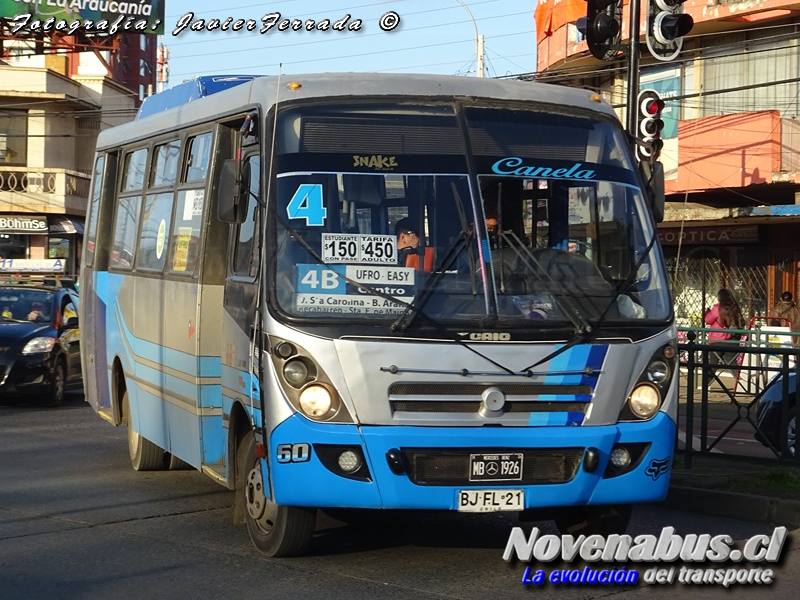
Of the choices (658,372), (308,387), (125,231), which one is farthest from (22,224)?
(658,372)

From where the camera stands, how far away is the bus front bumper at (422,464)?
7055 mm

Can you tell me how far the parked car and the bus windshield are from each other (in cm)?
341

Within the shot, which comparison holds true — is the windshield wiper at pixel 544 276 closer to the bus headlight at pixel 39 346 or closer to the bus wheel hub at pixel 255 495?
the bus wheel hub at pixel 255 495

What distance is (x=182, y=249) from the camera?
9.49 m

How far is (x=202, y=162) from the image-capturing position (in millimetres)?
9148

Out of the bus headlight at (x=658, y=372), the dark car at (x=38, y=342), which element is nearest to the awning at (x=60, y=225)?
the dark car at (x=38, y=342)

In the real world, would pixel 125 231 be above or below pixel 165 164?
below

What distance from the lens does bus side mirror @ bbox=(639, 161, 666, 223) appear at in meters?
8.19

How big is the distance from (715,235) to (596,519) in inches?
698

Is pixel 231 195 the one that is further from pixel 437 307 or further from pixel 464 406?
pixel 464 406

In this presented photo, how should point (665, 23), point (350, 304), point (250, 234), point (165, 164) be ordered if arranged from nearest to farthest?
point (350, 304)
point (250, 234)
point (165, 164)
point (665, 23)

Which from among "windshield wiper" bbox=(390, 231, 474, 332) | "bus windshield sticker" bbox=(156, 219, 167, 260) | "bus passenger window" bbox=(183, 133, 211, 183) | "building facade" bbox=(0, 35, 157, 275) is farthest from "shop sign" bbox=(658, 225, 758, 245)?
"building facade" bbox=(0, 35, 157, 275)

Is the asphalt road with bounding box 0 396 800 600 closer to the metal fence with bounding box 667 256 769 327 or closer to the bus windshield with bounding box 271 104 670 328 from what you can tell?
the bus windshield with bounding box 271 104 670 328

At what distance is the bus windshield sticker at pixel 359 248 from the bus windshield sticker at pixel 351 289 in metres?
0.05
